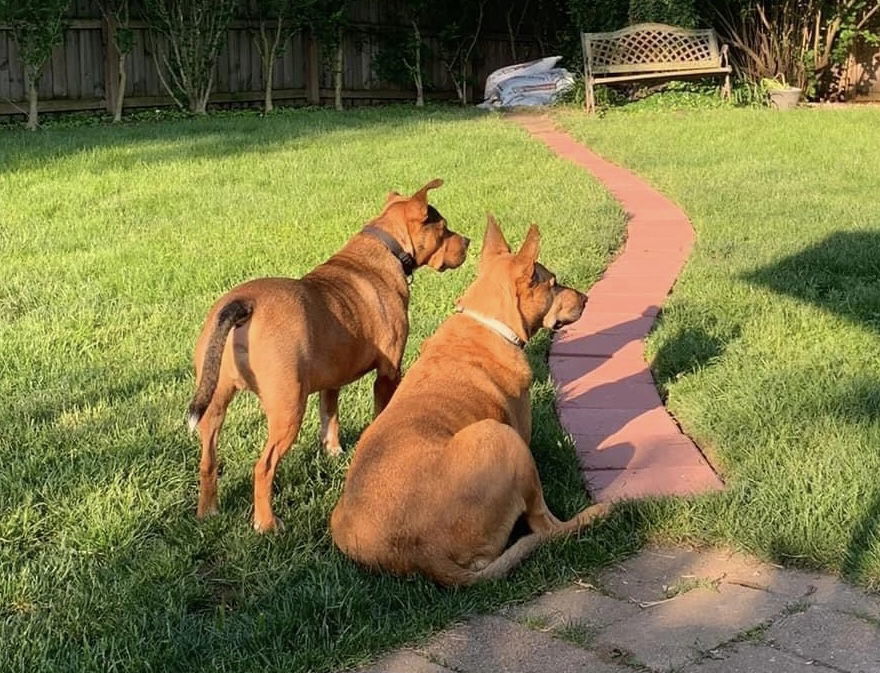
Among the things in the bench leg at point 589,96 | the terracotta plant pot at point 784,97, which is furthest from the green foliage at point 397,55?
the terracotta plant pot at point 784,97

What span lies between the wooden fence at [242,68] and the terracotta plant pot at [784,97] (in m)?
7.25

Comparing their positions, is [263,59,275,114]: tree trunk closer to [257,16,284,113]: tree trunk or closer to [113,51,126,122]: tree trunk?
[257,16,284,113]: tree trunk

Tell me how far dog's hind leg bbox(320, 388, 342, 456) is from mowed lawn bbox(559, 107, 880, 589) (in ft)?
4.34

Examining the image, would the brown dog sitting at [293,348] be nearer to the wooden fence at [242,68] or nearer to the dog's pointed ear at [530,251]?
the dog's pointed ear at [530,251]

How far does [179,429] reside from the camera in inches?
179

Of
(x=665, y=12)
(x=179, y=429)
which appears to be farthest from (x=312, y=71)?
(x=179, y=429)

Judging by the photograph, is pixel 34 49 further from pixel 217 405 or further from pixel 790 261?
pixel 217 405

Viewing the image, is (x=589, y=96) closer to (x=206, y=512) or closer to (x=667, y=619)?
(x=206, y=512)

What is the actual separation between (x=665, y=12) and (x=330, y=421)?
53.2ft

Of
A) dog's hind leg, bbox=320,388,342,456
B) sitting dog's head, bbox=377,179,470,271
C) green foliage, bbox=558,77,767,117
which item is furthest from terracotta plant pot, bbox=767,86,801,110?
dog's hind leg, bbox=320,388,342,456

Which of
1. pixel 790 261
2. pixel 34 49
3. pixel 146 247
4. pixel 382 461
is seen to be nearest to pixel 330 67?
pixel 34 49

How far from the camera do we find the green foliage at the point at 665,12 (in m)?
18.8

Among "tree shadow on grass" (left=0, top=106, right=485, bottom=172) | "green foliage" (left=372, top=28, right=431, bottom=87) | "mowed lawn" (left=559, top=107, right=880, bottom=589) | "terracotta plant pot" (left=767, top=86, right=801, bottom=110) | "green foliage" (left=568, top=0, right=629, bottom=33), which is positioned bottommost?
"mowed lawn" (left=559, top=107, right=880, bottom=589)

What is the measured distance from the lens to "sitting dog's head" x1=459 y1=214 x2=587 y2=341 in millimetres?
4141
